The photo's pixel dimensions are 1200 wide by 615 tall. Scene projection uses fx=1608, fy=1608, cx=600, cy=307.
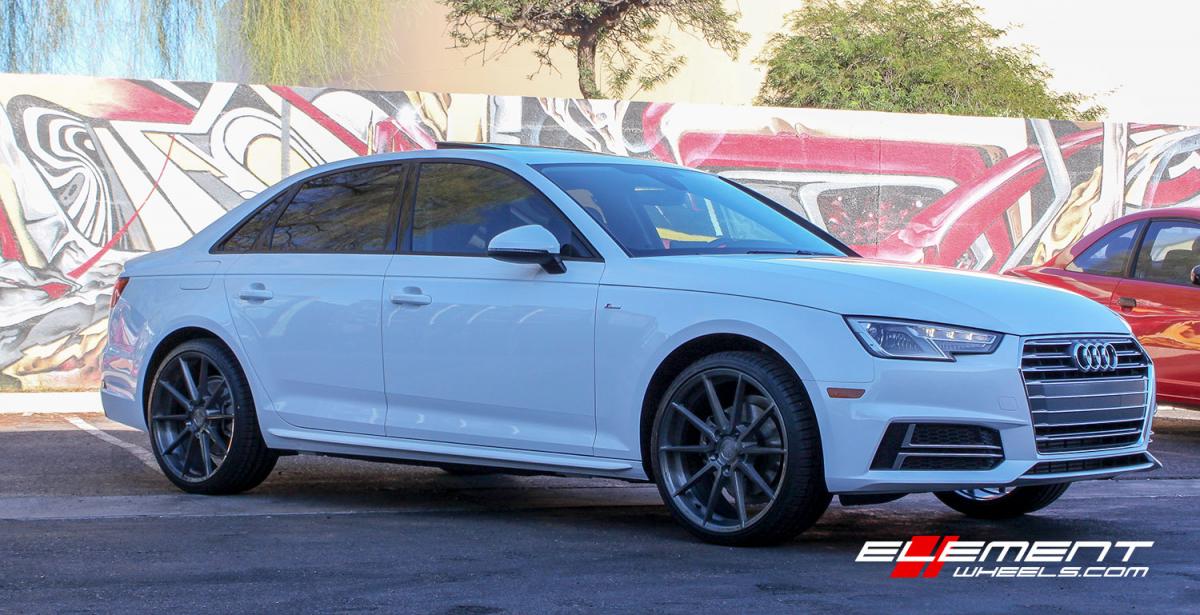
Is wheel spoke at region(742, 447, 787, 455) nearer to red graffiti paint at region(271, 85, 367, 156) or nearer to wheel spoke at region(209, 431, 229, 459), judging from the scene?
wheel spoke at region(209, 431, 229, 459)

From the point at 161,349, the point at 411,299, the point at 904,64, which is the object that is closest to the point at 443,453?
the point at 411,299

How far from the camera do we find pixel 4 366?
44.7 feet

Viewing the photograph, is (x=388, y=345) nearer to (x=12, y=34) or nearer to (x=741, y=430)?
(x=741, y=430)

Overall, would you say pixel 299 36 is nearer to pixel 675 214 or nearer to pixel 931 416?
pixel 675 214

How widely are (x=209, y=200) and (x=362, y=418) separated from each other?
25.2 feet

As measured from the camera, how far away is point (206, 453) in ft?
25.0

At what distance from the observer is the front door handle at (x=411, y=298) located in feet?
22.5

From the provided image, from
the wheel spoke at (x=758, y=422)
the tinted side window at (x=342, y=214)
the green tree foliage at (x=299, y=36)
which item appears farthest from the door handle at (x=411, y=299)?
the green tree foliage at (x=299, y=36)

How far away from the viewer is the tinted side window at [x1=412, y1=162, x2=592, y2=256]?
676 centimetres

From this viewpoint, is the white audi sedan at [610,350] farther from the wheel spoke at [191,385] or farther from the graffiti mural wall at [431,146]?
the graffiti mural wall at [431,146]

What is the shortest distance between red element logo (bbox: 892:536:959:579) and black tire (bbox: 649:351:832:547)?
0.36 m

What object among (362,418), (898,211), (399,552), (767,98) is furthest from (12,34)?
(767,98)

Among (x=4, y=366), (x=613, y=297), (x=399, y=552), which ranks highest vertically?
(x=613, y=297)

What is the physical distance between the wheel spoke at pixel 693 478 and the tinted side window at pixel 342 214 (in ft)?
6.21
